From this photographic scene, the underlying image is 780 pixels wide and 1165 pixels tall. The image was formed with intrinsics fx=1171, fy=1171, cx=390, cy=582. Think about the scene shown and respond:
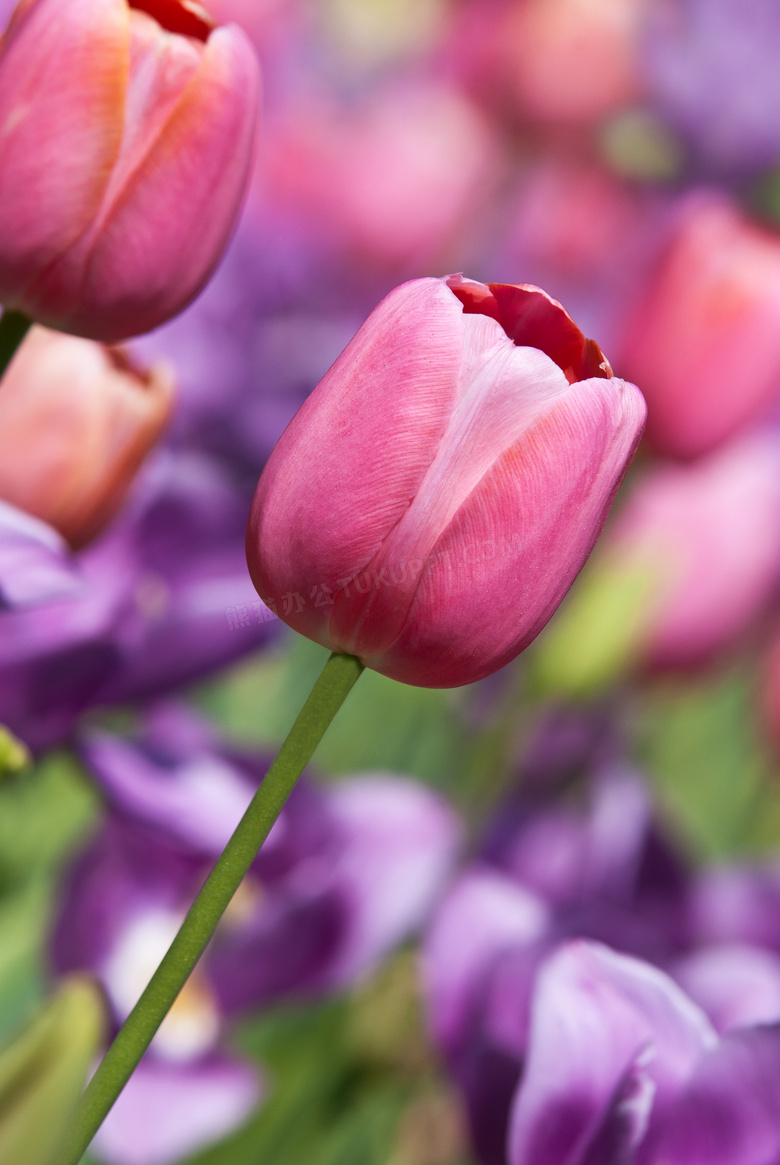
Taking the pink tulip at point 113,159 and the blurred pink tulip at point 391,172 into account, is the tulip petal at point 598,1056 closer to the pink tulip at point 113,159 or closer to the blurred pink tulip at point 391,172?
the pink tulip at point 113,159

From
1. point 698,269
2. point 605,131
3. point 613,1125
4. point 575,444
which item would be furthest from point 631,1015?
point 605,131

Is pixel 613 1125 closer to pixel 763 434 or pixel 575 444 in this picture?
pixel 575 444

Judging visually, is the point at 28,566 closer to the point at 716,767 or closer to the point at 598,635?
the point at 598,635

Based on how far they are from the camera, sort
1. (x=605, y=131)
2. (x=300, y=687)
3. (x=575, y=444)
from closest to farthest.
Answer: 1. (x=575, y=444)
2. (x=300, y=687)
3. (x=605, y=131)

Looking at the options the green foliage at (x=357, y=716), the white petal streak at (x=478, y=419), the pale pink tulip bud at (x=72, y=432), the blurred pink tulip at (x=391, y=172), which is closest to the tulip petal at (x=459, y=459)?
the white petal streak at (x=478, y=419)

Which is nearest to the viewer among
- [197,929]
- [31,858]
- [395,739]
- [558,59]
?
[197,929]

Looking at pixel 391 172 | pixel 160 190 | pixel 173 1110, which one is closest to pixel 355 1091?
pixel 173 1110
